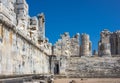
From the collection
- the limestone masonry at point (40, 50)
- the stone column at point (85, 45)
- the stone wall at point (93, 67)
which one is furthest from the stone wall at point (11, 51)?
the stone column at point (85, 45)

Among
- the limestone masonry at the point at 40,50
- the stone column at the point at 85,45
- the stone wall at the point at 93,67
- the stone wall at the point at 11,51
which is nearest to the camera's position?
the stone wall at the point at 11,51

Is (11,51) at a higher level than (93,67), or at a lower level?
higher

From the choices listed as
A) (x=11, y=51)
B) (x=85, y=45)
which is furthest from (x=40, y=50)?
(x=85, y=45)

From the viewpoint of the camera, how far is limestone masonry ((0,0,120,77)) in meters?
10.6

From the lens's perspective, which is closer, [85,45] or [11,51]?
[11,51]

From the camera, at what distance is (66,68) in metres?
31.6

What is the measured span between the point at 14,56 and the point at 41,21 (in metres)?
15.0

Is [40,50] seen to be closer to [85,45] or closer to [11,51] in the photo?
[11,51]

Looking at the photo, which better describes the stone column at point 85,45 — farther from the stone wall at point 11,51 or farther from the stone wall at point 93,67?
the stone wall at point 11,51

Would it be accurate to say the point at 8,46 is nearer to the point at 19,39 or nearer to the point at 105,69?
the point at 19,39

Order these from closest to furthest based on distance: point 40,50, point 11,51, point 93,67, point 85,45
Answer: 1. point 11,51
2. point 40,50
3. point 93,67
4. point 85,45

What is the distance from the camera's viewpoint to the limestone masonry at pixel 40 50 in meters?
10.6

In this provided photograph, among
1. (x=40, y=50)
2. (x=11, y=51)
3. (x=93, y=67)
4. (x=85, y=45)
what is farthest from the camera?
(x=85, y=45)

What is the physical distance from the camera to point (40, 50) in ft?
70.0
